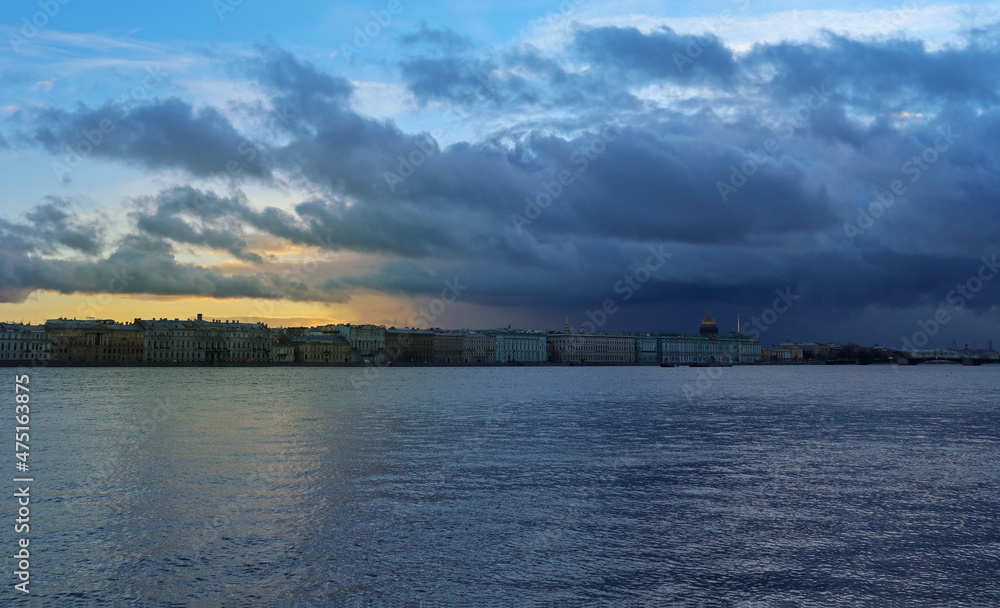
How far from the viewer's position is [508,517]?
1270 cm

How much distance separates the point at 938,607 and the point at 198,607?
26.2 feet

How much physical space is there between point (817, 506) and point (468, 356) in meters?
153

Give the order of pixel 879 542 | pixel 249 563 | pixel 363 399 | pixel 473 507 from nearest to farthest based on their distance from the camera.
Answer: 1. pixel 249 563
2. pixel 879 542
3. pixel 473 507
4. pixel 363 399

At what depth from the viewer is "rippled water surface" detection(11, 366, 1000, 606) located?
30.8 feet

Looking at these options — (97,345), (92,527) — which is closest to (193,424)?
(92,527)

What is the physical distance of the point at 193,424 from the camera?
27.9 metres

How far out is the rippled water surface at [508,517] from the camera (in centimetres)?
938

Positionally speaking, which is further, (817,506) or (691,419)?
(691,419)

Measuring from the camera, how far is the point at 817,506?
14.0 metres

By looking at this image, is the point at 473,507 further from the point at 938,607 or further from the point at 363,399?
the point at 363,399

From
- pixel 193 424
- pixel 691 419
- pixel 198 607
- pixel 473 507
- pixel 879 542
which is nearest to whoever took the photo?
pixel 198 607

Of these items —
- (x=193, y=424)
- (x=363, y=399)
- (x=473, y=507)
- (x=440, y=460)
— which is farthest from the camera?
(x=363, y=399)

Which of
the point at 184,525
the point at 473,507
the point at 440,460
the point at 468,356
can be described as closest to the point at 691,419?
the point at 440,460

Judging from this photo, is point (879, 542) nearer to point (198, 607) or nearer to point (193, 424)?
point (198, 607)
